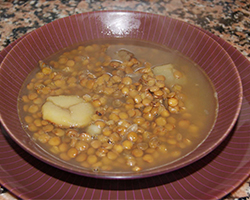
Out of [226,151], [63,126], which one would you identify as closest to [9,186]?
[63,126]

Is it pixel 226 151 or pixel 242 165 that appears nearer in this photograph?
pixel 242 165

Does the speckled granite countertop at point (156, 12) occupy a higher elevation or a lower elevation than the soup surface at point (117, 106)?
higher

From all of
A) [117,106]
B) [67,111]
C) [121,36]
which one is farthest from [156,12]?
[67,111]

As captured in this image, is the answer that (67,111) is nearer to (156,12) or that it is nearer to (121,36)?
(121,36)

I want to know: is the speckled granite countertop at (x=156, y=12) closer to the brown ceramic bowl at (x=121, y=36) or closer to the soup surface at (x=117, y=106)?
the brown ceramic bowl at (x=121, y=36)

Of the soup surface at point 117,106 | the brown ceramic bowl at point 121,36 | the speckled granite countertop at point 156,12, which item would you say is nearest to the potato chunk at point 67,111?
the soup surface at point 117,106

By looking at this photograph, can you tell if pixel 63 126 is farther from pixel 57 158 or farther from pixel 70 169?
pixel 70 169
